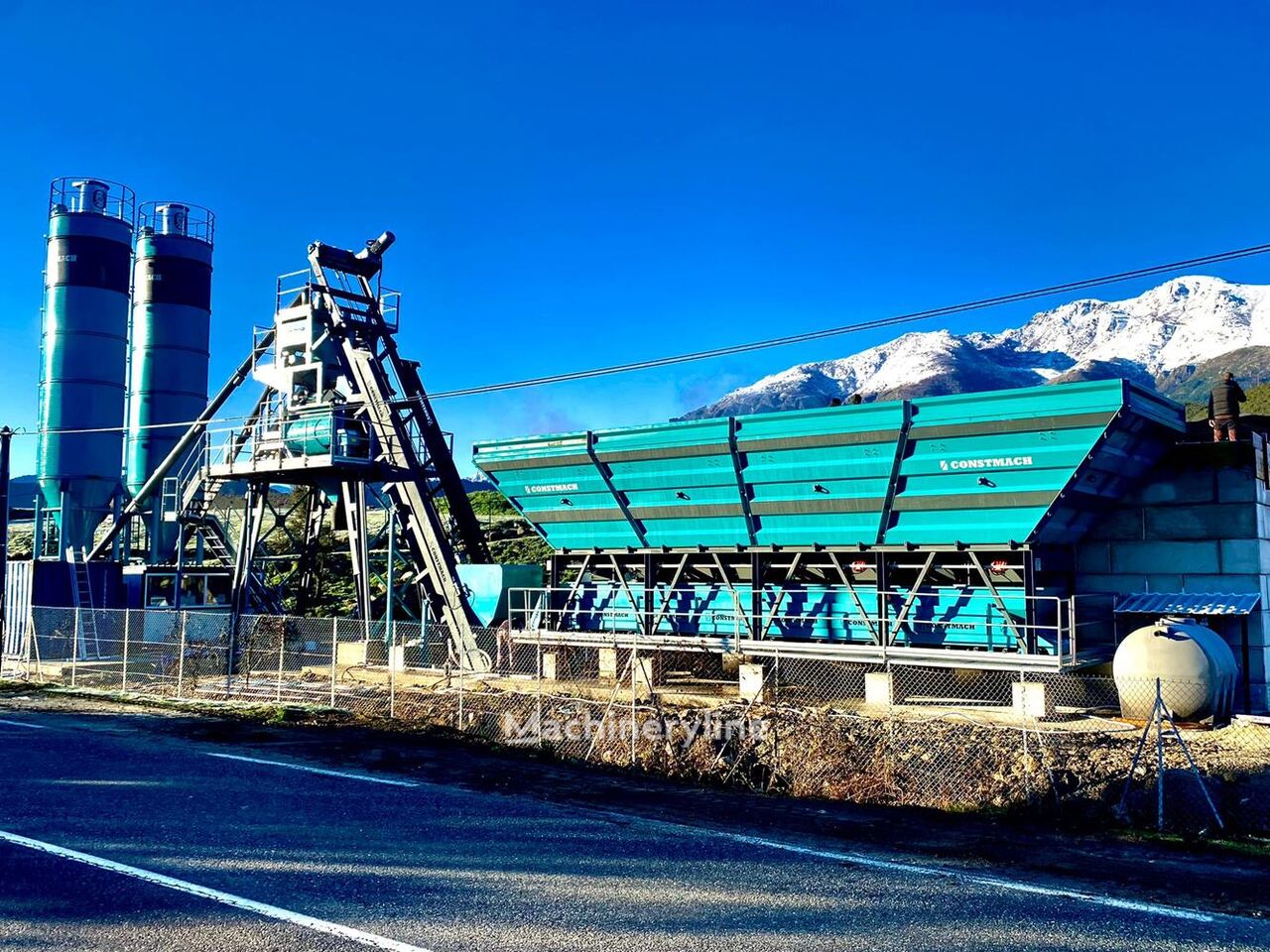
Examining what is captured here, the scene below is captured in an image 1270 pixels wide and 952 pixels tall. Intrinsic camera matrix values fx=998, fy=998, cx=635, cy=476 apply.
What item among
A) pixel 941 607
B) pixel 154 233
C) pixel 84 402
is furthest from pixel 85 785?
pixel 154 233

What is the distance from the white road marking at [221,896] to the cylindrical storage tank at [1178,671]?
38.6ft

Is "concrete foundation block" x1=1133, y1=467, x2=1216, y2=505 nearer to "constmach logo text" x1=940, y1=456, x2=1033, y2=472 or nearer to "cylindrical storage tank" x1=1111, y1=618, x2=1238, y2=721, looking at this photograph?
"cylindrical storage tank" x1=1111, y1=618, x2=1238, y2=721

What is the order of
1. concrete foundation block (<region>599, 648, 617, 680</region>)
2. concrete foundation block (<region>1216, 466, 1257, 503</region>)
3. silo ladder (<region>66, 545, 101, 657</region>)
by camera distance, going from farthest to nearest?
silo ladder (<region>66, 545, 101, 657</region>), concrete foundation block (<region>599, 648, 617, 680</region>), concrete foundation block (<region>1216, 466, 1257, 503</region>)

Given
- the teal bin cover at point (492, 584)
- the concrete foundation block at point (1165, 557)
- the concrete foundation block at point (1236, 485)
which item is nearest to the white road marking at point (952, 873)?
the concrete foundation block at point (1165, 557)

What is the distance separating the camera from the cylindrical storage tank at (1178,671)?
46.6 feet

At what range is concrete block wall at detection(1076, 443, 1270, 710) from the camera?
16.4 m

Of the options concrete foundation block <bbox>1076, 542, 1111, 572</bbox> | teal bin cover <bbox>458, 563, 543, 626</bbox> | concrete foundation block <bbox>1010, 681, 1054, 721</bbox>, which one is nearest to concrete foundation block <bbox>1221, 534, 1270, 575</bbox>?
concrete foundation block <bbox>1076, 542, 1111, 572</bbox>

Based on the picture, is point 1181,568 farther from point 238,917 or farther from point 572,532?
point 238,917

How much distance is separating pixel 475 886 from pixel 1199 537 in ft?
46.6

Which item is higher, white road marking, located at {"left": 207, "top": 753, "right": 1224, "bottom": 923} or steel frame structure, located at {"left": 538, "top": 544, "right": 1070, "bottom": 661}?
steel frame structure, located at {"left": 538, "top": 544, "right": 1070, "bottom": 661}

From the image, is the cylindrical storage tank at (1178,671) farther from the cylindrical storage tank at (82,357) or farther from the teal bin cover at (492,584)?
the cylindrical storage tank at (82,357)

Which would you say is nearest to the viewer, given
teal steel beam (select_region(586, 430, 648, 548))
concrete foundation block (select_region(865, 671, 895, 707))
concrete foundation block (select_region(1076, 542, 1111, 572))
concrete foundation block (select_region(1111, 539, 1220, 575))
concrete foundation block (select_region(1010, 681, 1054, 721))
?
concrete foundation block (select_region(1010, 681, 1054, 721))

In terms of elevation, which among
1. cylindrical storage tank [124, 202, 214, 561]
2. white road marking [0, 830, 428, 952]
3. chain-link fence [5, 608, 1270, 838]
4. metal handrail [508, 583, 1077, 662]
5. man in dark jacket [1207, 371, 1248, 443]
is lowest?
white road marking [0, 830, 428, 952]

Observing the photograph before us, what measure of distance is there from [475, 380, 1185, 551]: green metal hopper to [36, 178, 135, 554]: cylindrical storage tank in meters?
20.6
